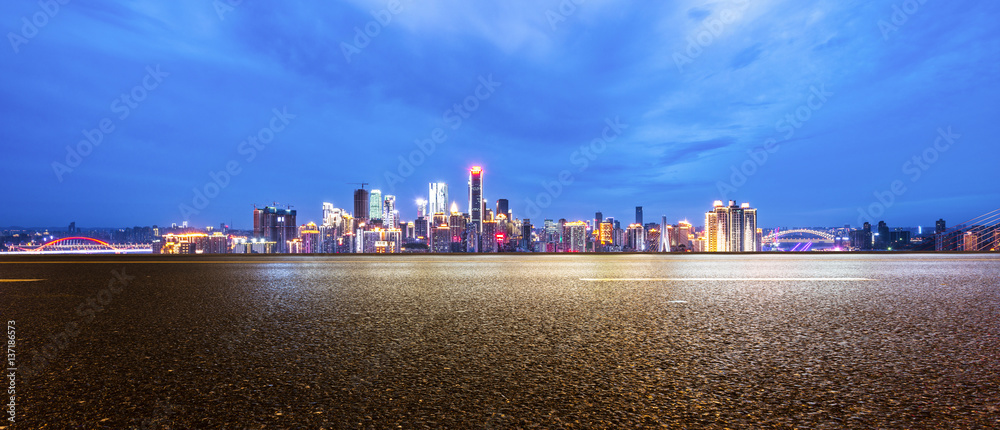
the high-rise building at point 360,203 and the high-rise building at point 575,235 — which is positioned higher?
the high-rise building at point 360,203

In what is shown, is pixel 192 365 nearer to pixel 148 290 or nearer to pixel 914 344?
pixel 914 344

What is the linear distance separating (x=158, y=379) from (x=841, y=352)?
262 cm

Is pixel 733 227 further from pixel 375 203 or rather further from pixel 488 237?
pixel 375 203

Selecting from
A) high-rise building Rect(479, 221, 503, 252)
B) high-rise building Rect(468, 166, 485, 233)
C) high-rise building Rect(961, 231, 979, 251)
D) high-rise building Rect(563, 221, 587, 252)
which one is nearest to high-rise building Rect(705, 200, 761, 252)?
high-rise building Rect(961, 231, 979, 251)

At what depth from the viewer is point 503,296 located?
159 inches

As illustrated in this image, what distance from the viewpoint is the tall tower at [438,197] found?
141 meters

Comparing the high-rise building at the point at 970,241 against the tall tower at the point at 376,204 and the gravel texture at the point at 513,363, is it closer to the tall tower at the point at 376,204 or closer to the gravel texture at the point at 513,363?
the gravel texture at the point at 513,363

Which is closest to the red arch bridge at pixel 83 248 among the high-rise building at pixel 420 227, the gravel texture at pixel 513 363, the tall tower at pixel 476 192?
the gravel texture at pixel 513 363

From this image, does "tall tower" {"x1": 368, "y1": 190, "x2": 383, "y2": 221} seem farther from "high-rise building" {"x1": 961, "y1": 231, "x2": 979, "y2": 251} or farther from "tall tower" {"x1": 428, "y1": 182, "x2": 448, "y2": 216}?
"high-rise building" {"x1": 961, "y1": 231, "x2": 979, "y2": 251}

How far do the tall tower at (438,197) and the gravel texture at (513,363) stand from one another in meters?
136

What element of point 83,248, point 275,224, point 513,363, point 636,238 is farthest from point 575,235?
point 513,363

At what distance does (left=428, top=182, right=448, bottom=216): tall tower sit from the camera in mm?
140750

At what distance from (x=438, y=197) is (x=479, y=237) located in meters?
81.5

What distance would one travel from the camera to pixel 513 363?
72.7 inches
